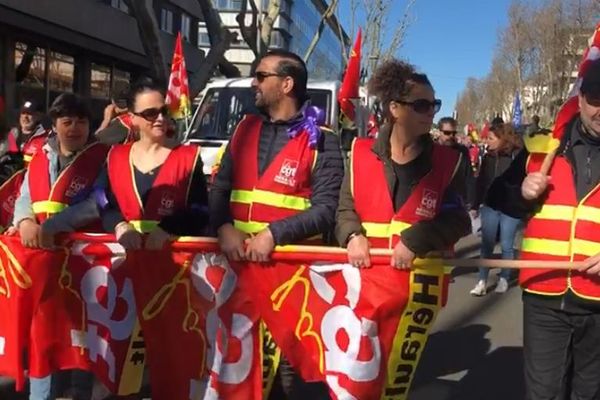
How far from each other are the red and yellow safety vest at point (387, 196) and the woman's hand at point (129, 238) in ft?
3.62

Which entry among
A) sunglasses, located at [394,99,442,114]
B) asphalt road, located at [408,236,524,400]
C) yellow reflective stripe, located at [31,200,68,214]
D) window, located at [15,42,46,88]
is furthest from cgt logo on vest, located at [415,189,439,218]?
window, located at [15,42,46,88]

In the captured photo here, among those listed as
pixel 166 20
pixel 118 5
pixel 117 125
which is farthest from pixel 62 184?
pixel 166 20

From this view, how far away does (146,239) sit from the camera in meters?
3.67

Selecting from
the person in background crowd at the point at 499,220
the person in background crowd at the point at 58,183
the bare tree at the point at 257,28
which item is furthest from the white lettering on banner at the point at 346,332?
the bare tree at the point at 257,28

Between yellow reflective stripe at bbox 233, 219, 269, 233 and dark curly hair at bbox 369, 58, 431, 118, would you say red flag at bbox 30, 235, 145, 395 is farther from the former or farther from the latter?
dark curly hair at bbox 369, 58, 431, 118

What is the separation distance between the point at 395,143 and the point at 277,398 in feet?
Answer: 4.53

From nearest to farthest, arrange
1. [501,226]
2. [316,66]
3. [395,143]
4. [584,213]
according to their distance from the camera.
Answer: [584,213] → [395,143] → [501,226] → [316,66]

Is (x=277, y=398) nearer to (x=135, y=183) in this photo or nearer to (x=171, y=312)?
(x=171, y=312)

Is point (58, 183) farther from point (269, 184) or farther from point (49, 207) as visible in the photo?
point (269, 184)

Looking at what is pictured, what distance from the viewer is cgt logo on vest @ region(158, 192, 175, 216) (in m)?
3.76

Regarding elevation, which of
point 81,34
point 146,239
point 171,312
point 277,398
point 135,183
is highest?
point 81,34

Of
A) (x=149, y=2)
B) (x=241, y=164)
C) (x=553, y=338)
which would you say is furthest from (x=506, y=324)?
(x=149, y=2)

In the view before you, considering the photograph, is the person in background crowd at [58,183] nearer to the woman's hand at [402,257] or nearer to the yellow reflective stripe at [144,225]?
the yellow reflective stripe at [144,225]

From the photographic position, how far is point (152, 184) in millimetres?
3773
